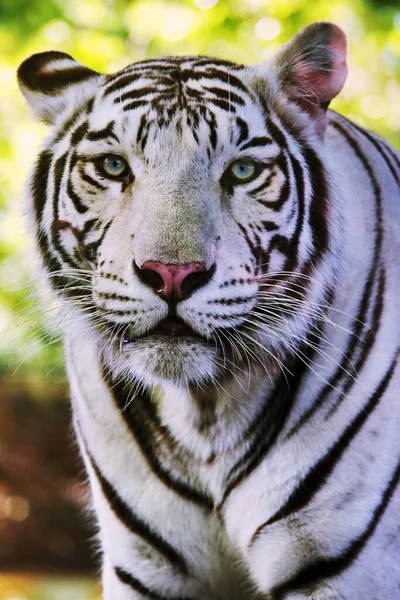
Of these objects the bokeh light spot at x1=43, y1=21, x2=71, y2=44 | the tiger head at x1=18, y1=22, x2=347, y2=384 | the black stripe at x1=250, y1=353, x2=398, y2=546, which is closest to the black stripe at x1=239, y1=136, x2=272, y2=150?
the tiger head at x1=18, y1=22, x2=347, y2=384

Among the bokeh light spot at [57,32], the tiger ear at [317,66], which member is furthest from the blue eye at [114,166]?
the bokeh light spot at [57,32]

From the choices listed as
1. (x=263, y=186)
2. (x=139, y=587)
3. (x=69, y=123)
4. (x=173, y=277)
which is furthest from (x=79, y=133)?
(x=139, y=587)

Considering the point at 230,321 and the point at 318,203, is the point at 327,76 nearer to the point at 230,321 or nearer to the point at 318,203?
the point at 318,203

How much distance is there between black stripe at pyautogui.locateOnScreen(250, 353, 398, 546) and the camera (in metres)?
2.25

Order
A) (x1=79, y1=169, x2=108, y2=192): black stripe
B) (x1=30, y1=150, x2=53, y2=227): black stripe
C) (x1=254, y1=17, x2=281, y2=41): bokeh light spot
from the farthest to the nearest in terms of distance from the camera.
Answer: (x1=254, y1=17, x2=281, y2=41): bokeh light spot, (x1=30, y1=150, x2=53, y2=227): black stripe, (x1=79, y1=169, x2=108, y2=192): black stripe

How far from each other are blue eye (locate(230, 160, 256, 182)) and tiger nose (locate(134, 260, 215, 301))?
28cm

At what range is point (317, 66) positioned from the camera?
7.62ft

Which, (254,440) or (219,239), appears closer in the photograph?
(219,239)

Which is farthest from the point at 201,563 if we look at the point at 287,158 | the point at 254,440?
the point at 287,158

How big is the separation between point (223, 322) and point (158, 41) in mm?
5161

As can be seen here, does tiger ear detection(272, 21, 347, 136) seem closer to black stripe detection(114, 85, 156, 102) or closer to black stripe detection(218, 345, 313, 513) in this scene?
black stripe detection(114, 85, 156, 102)

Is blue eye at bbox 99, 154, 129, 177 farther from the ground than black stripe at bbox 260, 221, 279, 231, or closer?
farther from the ground

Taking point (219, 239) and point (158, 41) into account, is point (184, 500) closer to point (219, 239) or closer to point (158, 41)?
point (219, 239)

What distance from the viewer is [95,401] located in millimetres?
2506
